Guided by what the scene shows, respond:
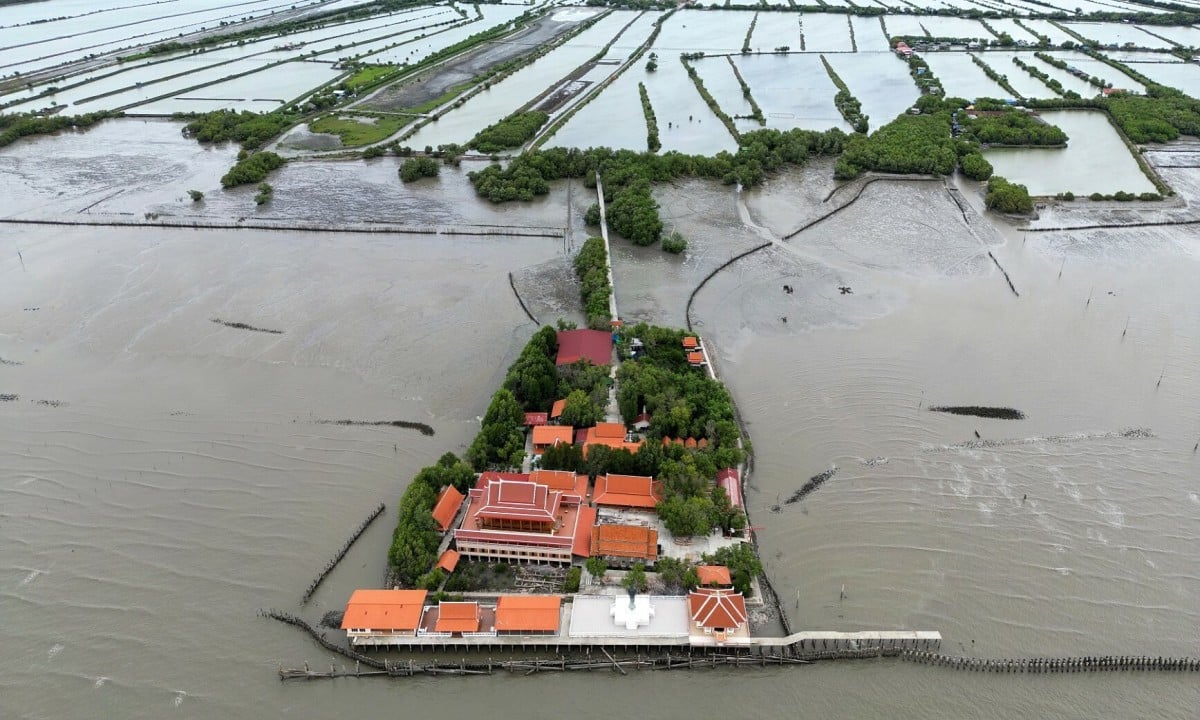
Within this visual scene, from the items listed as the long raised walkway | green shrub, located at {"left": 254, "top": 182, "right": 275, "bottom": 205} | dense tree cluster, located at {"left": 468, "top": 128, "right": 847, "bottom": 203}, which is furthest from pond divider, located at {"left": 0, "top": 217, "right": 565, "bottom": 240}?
the long raised walkway

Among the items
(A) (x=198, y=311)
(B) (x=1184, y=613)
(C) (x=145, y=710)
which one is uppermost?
Result: (A) (x=198, y=311)

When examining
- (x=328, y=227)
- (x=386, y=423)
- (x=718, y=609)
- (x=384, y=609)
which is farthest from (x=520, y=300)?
(x=718, y=609)

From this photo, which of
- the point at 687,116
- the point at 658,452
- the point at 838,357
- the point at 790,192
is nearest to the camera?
the point at 658,452

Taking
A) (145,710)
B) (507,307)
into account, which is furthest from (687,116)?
(145,710)

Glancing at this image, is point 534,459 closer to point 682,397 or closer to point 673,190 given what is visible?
point 682,397

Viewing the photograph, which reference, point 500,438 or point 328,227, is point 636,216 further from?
point 500,438
